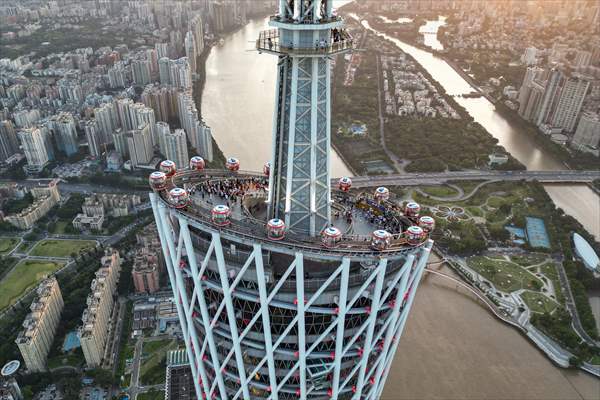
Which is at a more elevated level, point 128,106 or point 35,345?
point 128,106

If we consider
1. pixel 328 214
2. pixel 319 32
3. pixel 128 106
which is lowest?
pixel 128 106

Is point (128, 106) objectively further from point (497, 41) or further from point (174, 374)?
point (497, 41)

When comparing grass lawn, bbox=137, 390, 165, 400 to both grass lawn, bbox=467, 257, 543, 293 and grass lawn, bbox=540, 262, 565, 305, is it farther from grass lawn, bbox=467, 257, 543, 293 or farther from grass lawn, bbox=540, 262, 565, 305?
grass lawn, bbox=540, 262, 565, 305

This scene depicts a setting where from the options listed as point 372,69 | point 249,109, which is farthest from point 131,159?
point 372,69

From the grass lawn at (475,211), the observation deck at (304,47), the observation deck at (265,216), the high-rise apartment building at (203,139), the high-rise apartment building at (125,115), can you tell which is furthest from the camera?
the high-rise apartment building at (125,115)

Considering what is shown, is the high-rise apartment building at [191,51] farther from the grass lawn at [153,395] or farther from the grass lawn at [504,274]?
the grass lawn at [153,395]

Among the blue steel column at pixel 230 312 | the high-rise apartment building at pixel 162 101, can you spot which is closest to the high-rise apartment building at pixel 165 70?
the high-rise apartment building at pixel 162 101

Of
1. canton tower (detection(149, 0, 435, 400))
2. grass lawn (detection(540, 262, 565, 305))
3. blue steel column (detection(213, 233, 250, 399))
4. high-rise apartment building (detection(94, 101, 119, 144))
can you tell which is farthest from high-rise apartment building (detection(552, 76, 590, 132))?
blue steel column (detection(213, 233, 250, 399))
